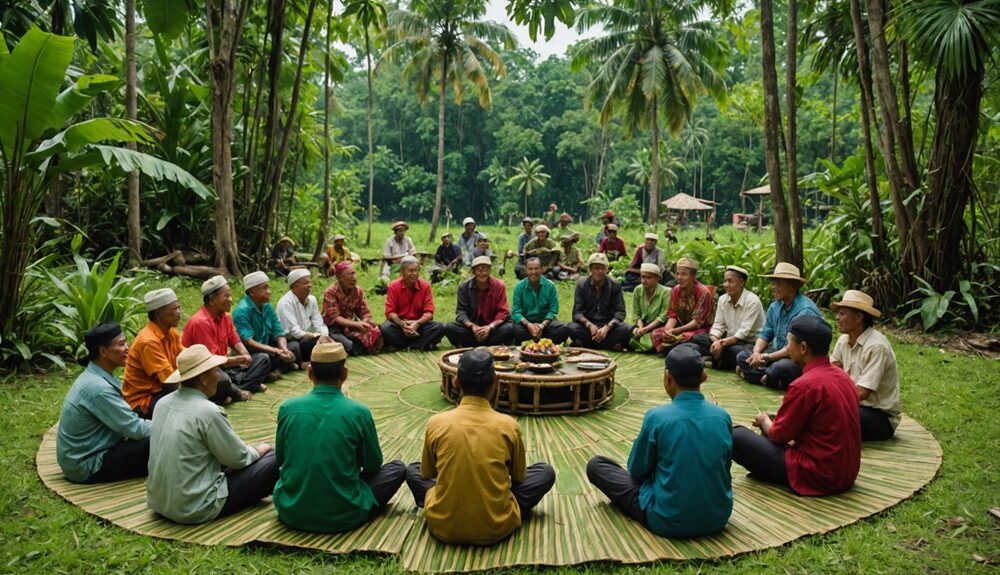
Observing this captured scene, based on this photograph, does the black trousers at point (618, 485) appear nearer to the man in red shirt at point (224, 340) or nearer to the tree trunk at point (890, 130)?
the man in red shirt at point (224, 340)

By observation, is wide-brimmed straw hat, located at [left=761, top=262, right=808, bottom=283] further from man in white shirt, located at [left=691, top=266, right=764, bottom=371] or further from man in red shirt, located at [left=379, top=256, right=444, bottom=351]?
man in red shirt, located at [left=379, top=256, right=444, bottom=351]

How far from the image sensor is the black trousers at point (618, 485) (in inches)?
148

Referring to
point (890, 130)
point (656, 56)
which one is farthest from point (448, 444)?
point (656, 56)

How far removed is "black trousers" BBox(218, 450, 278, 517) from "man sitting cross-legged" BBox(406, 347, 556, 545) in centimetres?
97

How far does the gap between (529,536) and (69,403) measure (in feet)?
9.45

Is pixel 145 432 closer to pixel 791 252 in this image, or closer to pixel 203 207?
pixel 791 252

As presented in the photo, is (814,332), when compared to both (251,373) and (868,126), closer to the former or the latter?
(251,373)

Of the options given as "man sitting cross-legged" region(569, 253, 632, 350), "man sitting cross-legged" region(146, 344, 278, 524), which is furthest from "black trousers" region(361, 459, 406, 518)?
"man sitting cross-legged" region(569, 253, 632, 350)

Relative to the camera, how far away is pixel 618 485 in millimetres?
3842

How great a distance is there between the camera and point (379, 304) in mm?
10961

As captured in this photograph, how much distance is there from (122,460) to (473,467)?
243cm

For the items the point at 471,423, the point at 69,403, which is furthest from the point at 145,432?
the point at 471,423

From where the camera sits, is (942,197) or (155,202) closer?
(942,197)

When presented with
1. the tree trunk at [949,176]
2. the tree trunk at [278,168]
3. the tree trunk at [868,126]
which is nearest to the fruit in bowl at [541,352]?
the tree trunk at [868,126]
